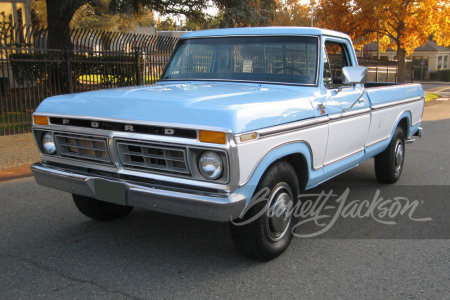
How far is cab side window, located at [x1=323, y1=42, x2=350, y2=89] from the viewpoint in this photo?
456 centimetres

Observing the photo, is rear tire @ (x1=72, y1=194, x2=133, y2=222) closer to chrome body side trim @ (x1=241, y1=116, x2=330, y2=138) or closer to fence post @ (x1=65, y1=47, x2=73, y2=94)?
chrome body side trim @ (x1=241, y1=116, x2=330, y2=138)

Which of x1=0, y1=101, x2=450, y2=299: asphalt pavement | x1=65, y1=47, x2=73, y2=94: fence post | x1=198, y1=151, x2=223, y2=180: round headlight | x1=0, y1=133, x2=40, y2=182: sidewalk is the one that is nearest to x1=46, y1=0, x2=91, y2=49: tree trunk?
x1=65, y1=47, x2=73, y2=94: fence post

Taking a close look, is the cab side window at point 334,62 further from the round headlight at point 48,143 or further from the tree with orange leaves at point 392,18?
the tree with orange leaves at point 392,18

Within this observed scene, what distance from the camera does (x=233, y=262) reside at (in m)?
3.73

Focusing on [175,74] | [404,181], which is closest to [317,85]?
[175,74]

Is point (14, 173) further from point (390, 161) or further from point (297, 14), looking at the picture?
point (297, 14)

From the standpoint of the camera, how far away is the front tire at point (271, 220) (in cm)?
349

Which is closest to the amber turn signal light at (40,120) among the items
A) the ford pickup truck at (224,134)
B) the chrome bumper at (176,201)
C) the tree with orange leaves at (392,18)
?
the ford pickup truck at (224,134)

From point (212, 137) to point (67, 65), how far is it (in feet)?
28.4

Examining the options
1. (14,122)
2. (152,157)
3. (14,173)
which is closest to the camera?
(152,157)

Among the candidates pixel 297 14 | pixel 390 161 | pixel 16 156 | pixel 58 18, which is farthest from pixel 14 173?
pixel 297 14

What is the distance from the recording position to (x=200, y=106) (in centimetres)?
319

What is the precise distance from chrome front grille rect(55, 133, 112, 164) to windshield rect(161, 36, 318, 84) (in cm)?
152

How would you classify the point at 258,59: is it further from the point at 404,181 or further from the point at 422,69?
the point at 422,69
